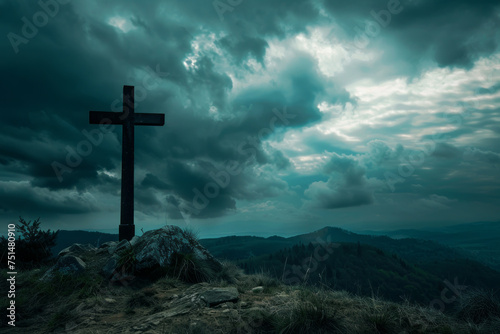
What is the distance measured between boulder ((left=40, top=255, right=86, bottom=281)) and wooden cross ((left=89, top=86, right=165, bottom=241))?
266 cm

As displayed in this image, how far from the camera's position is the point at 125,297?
5.87 meters

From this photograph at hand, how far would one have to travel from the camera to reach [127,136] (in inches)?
405

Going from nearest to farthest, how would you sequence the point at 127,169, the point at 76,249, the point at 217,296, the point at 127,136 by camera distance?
the point at 217,296, the point at 76,249, the point at 127,169, the point at 127,136

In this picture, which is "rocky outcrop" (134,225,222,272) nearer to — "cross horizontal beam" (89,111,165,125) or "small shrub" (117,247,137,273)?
"small shrub" (117,247,137,273)

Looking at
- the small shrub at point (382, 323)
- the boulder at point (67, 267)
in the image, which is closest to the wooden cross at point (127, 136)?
the boulder at point (67, 267)

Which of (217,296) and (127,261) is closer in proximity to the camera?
(217,296)

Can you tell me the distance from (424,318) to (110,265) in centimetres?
619

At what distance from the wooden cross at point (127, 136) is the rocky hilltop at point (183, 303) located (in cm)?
155

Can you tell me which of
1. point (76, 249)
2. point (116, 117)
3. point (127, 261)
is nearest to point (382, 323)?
point (127, 261)

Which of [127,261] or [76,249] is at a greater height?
[76,249]

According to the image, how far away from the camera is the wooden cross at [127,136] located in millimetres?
9914

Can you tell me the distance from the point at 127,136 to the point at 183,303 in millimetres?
6962

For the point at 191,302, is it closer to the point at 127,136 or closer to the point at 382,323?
the point at 382,323

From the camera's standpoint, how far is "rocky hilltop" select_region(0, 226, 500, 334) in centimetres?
383
